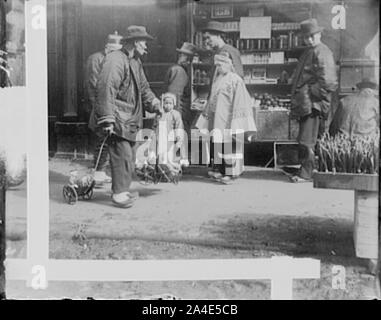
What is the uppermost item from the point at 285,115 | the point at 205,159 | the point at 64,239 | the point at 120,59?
the point at 120,59

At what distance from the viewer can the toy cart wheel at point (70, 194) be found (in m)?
4.00

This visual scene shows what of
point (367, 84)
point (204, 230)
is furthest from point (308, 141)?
point (204, 230)

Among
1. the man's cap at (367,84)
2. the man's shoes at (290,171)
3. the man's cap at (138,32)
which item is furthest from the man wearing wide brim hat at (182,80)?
the man's cap at (367,84)

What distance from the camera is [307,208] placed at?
3.96 meters

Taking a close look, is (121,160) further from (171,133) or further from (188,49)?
(188,49)

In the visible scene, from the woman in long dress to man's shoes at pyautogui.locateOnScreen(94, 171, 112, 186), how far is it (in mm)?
664

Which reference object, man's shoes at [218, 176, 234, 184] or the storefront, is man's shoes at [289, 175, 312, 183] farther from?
man's shoes at [218, 176, 234, 184]

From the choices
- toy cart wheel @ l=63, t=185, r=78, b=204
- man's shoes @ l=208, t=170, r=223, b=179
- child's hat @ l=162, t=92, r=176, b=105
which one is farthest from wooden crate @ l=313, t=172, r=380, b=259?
toy cart wheel @ l=63, t=185, r=78, b=204

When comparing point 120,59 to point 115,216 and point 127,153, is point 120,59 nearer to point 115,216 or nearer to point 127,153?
point 127,153

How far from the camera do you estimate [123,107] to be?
4027 millimetres

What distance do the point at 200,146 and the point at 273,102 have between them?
1.76 feet
